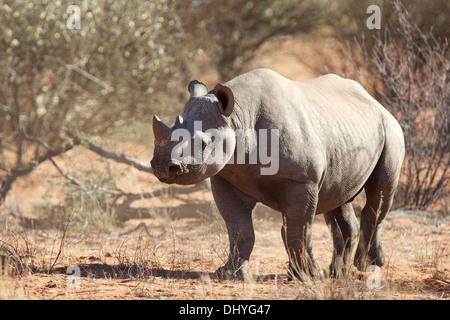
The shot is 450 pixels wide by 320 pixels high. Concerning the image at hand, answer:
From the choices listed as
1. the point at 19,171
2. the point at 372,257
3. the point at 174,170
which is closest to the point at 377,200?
the point at 372,257

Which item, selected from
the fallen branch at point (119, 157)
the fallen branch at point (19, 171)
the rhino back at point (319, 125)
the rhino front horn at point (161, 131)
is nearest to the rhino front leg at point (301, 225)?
the rhino back at point (319, 125)

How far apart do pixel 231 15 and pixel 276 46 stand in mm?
1556

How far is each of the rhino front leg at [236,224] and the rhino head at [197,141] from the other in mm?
600

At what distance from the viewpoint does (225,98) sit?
4.78 meters

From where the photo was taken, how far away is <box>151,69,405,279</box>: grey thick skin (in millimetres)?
4711

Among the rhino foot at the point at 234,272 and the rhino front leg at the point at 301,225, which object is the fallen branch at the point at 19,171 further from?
the rhino front leg at the point at 301,225

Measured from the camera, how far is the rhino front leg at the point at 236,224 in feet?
16.8

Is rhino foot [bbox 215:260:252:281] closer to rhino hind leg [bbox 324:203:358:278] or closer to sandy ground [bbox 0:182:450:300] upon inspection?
sandy ground [bbox 0:182:450:300]

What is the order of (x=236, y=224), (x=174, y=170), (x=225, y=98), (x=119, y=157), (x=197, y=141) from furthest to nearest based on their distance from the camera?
(x=119, y=157), (x=236, y=224), (x=225, y=98), (x=197, y=141), (x=174, y=170)

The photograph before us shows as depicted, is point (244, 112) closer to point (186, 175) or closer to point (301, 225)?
point (186, 175)

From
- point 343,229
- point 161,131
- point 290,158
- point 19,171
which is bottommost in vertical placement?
point 343,229

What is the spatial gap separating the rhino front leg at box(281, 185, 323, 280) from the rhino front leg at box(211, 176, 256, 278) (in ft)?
1.08

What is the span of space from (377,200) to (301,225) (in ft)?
4.12
